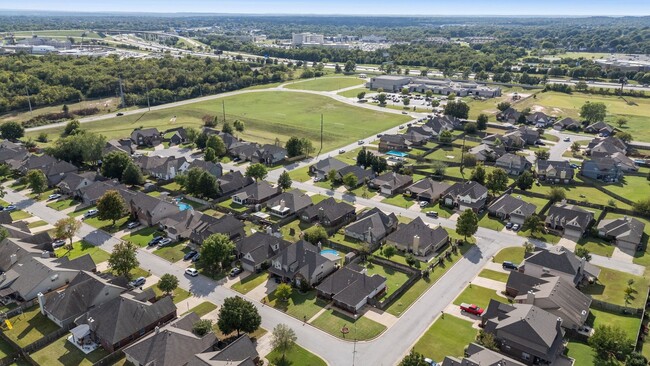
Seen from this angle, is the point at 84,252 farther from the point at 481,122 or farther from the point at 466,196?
the point at 481,122

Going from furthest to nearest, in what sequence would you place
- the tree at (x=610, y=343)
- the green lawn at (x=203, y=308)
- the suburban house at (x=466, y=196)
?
the suburban house at (x=466, y=196), the green lawn at (x=203, y=308), the tree at (x=610, y=343)

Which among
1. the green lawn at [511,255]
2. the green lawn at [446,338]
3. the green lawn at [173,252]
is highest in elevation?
the green lawn at [446,338]

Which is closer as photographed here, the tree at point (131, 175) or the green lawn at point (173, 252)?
the green lawn at point (173, 252)

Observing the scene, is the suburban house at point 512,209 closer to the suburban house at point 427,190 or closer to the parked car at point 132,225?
the suburban house at point 427,190

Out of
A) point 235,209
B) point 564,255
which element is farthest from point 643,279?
point 235,209

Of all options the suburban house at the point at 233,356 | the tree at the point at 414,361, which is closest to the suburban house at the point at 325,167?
the suburban house at the point at 233,356

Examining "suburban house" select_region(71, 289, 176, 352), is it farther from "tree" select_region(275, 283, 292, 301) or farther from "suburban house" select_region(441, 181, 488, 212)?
"suburban house" select_region(441, 181, 488, 212)

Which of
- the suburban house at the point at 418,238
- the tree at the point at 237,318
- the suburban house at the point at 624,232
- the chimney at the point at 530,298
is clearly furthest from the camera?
the suburban house at the point at 624,232
